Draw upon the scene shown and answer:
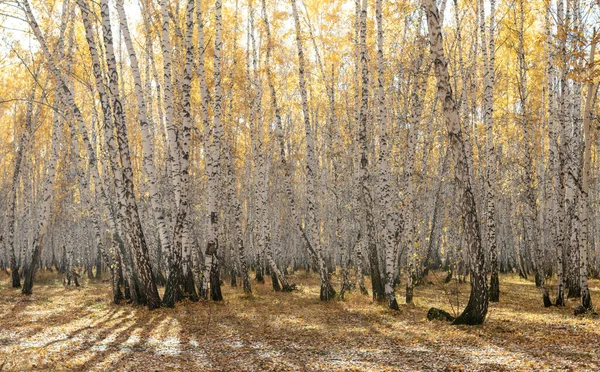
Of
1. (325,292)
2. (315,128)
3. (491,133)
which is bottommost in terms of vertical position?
(325,292)

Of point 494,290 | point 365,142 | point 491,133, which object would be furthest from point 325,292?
point 491,133

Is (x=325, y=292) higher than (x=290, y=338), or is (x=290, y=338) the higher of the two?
(x=325, y=292)

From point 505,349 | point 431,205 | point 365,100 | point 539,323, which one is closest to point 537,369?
point 505,349

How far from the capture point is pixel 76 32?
2119 cm

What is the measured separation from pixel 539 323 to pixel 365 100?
6.77m

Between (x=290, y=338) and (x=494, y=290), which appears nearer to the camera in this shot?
(x=290, y=338)

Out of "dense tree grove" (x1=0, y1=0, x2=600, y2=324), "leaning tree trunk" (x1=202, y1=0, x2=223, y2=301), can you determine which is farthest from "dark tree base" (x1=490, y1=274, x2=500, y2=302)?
"leaning tree trunk" (x1=202, y1=0, x2=223, y2=301)

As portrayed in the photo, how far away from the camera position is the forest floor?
7.67m

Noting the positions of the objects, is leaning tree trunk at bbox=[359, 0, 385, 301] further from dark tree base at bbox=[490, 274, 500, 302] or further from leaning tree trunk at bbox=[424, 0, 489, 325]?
dark tree base at bbox=[490, 274, 500, 302]

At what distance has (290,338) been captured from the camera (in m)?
9.95

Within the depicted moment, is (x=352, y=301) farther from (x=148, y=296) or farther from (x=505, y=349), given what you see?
(x=505, y=349)

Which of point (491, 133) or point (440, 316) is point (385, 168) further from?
point (491, 133)

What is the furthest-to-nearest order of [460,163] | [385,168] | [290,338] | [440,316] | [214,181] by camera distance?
[214,181] < [385,168] < [440,316] < [290,338] < [460,163]

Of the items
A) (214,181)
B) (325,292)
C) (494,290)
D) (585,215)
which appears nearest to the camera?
(585,215)
